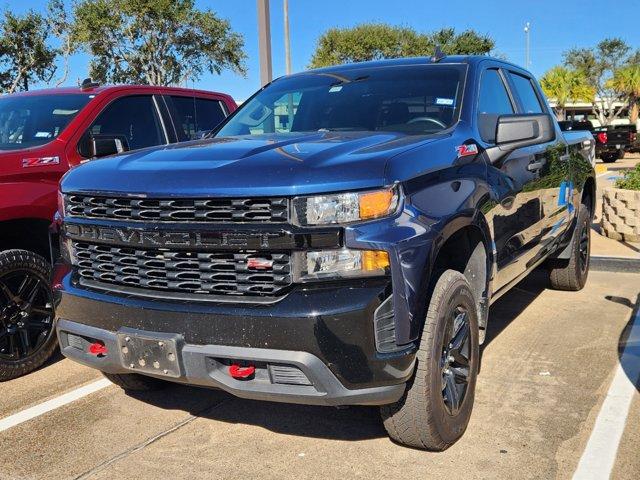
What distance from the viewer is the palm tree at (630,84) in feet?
171

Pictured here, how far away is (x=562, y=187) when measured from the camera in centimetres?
529

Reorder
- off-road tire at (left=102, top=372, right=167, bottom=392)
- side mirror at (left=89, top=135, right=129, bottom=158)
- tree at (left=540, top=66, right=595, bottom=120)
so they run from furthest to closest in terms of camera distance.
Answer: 1. tree at (left=540, top=66, right=595, bottom=120)
2. side mirror at (left=89, top=135, right=129, bottom=158)
3. off-road tire at (left=102, top=372, right=167, bottom=392)

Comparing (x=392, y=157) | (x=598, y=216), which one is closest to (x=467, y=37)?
(x=598, y=216)

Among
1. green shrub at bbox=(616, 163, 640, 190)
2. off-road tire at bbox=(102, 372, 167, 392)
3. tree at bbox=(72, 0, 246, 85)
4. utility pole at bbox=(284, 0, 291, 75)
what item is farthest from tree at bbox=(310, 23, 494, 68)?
off-road tire at bbox=(102, 372, 167, 392)

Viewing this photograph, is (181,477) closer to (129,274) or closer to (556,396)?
(129,274)

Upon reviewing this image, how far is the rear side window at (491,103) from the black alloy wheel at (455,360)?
1.12 m

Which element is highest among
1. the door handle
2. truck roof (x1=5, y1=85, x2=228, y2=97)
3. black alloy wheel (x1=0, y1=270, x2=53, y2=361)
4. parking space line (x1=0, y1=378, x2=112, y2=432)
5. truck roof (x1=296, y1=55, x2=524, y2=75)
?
truck roof (x1=296, y1=55, x2=524, y2=75)

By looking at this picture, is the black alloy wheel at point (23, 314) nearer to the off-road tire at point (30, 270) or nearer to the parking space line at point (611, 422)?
the off-road tire at point (30, 270)

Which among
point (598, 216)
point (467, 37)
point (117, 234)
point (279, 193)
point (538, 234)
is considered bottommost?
point (598, 216)

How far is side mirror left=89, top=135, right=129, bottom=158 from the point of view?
4.49m

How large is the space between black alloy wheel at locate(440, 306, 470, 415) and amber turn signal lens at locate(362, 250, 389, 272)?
1.96 ft

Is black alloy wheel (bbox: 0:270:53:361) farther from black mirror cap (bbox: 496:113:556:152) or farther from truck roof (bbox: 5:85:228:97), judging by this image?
black mirror cap (bbox: 496:113:556:152)

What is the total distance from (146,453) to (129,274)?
37.4 inches

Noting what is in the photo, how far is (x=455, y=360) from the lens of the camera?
3246mm
